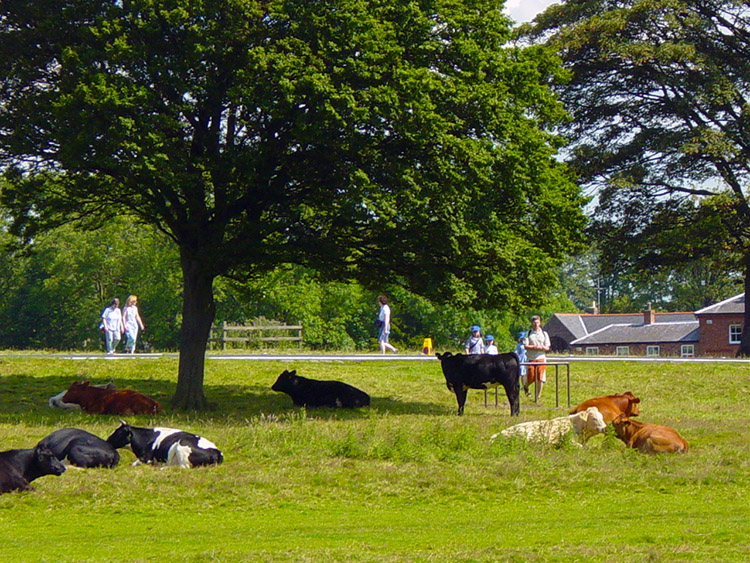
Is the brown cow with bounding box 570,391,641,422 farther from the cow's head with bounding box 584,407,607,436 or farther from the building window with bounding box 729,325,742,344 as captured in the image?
the building window with bounding box 729,325,742,344

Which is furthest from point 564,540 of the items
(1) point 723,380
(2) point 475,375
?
(1) point 723,380

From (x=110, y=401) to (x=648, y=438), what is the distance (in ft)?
36.2

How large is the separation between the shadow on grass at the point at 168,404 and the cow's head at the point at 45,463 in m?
5.98

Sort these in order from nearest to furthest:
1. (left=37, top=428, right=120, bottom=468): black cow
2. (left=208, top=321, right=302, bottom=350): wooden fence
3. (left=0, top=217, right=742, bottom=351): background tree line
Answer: (left=37, top=428, right=120, bottom=468): black cow
(left=208, top=321, right=302, bottom=350): wooden fence
(left=0, top=217, right=742, bottom=351): background tree line

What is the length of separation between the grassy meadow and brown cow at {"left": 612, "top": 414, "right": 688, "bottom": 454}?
0.28m

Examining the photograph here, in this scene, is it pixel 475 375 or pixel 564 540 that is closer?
pixel 564 540

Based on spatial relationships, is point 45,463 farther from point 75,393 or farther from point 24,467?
point 75,393

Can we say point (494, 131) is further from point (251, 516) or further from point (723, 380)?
point (723, 380)

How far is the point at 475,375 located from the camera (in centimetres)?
2186

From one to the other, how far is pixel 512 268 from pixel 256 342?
31.6 metres

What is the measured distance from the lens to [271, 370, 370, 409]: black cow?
914 inches

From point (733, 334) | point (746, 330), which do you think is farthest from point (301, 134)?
point (733, 334)

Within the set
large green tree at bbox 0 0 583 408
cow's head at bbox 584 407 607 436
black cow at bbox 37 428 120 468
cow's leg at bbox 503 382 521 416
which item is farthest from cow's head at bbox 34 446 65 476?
cow's leg at bbox 503 382 521 416

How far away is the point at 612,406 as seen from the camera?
18938 mm
